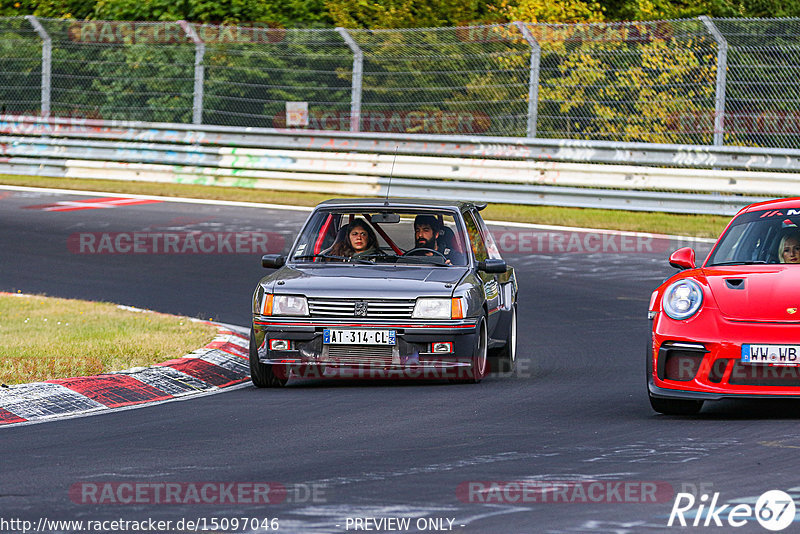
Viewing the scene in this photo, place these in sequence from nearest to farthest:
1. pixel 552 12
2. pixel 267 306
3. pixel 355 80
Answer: pixel 267 306 < pixel 355 80 < pixel 552 12

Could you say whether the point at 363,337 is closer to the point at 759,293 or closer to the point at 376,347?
the point at 376,347

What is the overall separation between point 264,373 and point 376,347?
89 centimetres

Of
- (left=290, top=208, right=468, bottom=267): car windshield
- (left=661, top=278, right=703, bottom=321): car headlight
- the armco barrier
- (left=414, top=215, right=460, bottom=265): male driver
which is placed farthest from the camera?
the armco barrier

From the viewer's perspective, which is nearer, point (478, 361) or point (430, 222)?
point (478, 361)

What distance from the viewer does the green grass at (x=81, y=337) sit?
1018 centimetres

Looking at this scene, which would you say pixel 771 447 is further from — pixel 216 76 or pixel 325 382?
pixel 216 76

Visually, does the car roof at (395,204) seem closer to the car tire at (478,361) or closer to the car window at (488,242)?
the car window at (488,242)

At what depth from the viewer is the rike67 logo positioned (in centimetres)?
573
